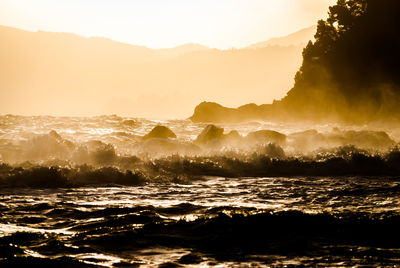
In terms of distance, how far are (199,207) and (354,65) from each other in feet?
118

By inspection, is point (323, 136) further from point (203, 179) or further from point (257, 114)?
point (257, 114)

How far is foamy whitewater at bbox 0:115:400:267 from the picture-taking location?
16.0ft

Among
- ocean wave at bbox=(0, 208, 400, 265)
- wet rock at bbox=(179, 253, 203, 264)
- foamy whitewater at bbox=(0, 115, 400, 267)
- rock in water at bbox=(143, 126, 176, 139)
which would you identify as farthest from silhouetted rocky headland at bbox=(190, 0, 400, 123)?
wet rock at bbox=(179, 253, 203, 264)

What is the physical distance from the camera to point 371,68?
1499 inches

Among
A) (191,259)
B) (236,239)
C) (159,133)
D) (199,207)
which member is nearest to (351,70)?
(159,133)

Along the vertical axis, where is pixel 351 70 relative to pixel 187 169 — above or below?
above

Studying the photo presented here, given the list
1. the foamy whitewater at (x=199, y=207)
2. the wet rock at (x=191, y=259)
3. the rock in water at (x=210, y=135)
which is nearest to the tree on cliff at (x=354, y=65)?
the rock in water at (x=210, y=135)

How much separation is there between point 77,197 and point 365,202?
16.7ft

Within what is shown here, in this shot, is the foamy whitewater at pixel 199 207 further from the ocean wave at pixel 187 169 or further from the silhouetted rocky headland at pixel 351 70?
the silhouetted rocky headland at pixel 351 70

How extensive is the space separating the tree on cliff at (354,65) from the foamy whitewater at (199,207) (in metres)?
24.1

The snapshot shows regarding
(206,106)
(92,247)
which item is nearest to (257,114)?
(206,106)

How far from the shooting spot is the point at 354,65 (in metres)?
39.7

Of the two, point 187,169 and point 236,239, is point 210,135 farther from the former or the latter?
point 236,239

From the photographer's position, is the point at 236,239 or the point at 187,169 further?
the point at 187,169
